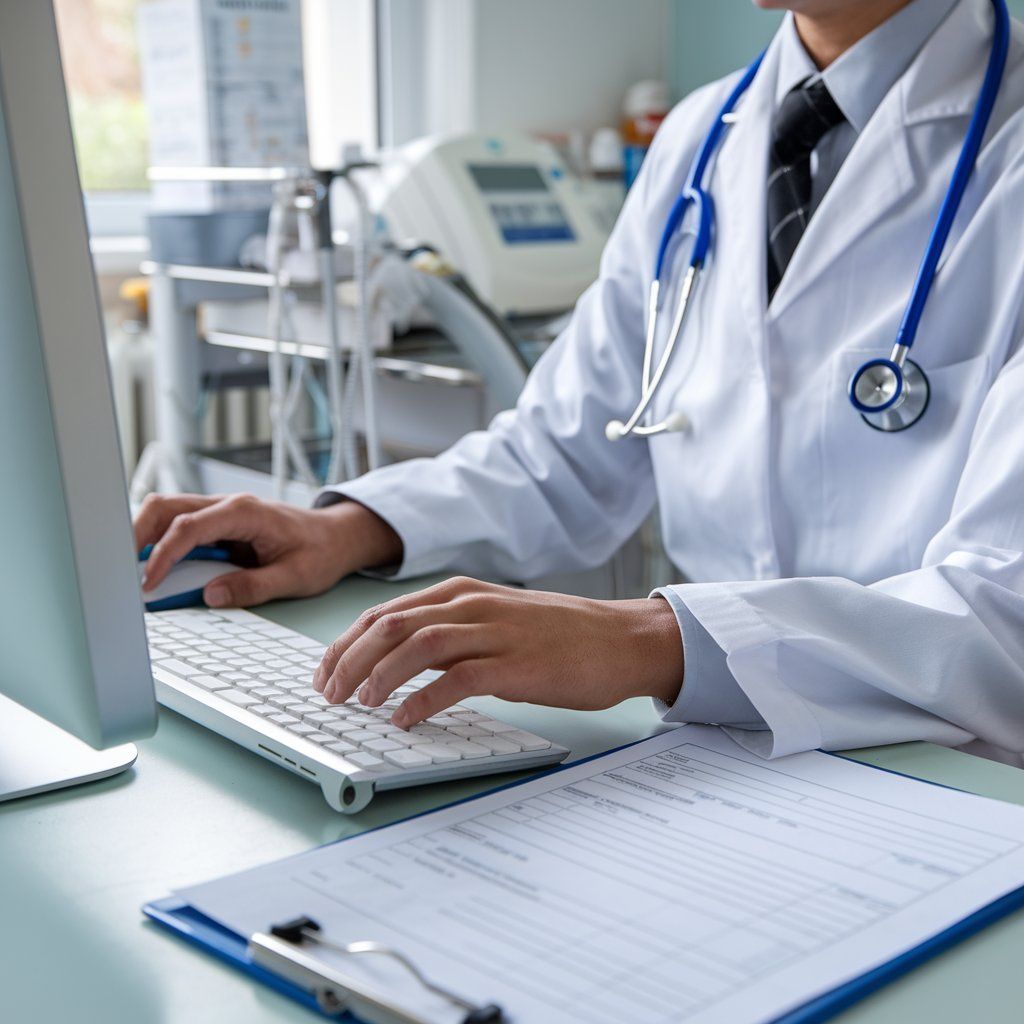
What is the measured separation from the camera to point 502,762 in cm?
66

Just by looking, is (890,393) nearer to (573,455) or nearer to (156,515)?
(573,455)

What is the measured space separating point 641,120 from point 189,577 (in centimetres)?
223

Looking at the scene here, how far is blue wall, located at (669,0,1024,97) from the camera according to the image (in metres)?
2.84

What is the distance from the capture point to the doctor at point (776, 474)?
2.36ft

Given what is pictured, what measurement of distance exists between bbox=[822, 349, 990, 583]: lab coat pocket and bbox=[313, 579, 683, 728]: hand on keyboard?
296mm

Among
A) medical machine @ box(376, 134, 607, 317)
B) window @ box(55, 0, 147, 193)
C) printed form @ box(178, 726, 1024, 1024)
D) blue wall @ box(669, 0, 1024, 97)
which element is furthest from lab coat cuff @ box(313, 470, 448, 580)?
blue wall @ box(669, 0, 1024, 97)

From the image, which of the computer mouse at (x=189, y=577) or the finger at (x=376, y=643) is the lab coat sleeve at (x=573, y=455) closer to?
the computer mouse at (x=189, y=577)

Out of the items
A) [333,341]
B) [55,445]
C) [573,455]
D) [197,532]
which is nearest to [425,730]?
[55,445]

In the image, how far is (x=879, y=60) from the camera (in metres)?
1.05

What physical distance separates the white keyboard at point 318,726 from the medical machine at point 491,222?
50.7 inches

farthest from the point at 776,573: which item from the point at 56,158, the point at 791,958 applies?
the point at 56,158

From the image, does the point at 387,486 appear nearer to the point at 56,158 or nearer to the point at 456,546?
the point at 456,546

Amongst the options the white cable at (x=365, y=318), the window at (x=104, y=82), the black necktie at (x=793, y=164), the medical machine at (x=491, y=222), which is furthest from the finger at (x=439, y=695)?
the window at (x=104, y=82)

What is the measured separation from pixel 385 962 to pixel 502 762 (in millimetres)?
197
